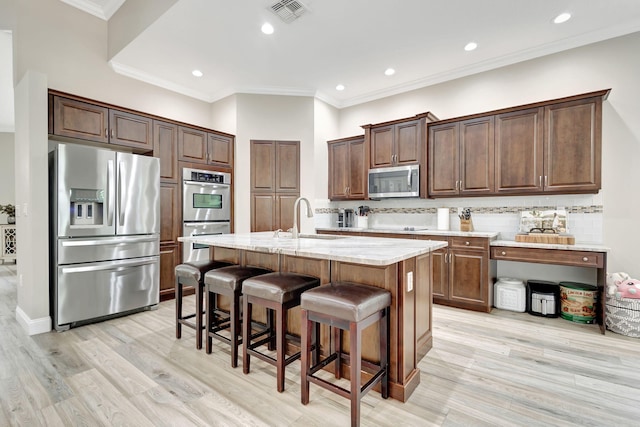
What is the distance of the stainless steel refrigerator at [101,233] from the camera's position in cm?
303

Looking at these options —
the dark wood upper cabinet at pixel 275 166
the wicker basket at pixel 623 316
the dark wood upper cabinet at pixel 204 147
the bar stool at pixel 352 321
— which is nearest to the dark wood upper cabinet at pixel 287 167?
the dark wood upper cabinet at pixel 275 166

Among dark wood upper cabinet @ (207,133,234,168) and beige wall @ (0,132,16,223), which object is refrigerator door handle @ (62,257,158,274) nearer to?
dark wood upper cabinet @ (207,133,234,168)

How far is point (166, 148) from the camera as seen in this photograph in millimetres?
4098

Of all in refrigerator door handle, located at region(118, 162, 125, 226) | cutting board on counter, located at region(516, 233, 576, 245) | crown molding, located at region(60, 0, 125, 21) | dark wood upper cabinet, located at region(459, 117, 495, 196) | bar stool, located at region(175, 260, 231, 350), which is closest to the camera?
bar stool, located at region(175, 260, 231, 350)

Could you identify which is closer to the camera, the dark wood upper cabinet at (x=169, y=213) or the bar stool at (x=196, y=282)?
the bar stool at (x=196, y=282)

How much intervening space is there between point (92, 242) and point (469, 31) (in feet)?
15.4

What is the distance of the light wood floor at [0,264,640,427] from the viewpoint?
1774mm

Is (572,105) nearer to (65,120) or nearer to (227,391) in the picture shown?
(227,391)

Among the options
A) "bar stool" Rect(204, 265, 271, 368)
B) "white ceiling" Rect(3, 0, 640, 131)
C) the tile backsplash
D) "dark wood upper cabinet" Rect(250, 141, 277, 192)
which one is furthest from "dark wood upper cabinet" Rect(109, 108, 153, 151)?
the tile backsplash

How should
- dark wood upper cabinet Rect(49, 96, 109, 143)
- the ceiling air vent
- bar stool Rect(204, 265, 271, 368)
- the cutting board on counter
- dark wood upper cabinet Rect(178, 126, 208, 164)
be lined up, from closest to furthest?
bar stool Rect(204, 265, 271, 368) < the ceiling air vent < dark wood upper cabinet Rect(49, 96, 109, 143) < the cutting board on counter < dark wood upper cabinet Rect(178, 126, 208, 164)

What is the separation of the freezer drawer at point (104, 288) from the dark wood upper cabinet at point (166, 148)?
1150mm

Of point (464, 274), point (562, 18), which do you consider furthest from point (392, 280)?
point (562, 18)

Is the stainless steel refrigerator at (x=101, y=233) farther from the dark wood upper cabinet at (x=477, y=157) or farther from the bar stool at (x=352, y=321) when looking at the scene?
the dark wood upper cabinet at (x=477, y=157)

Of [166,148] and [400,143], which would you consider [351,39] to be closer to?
[400,143]
